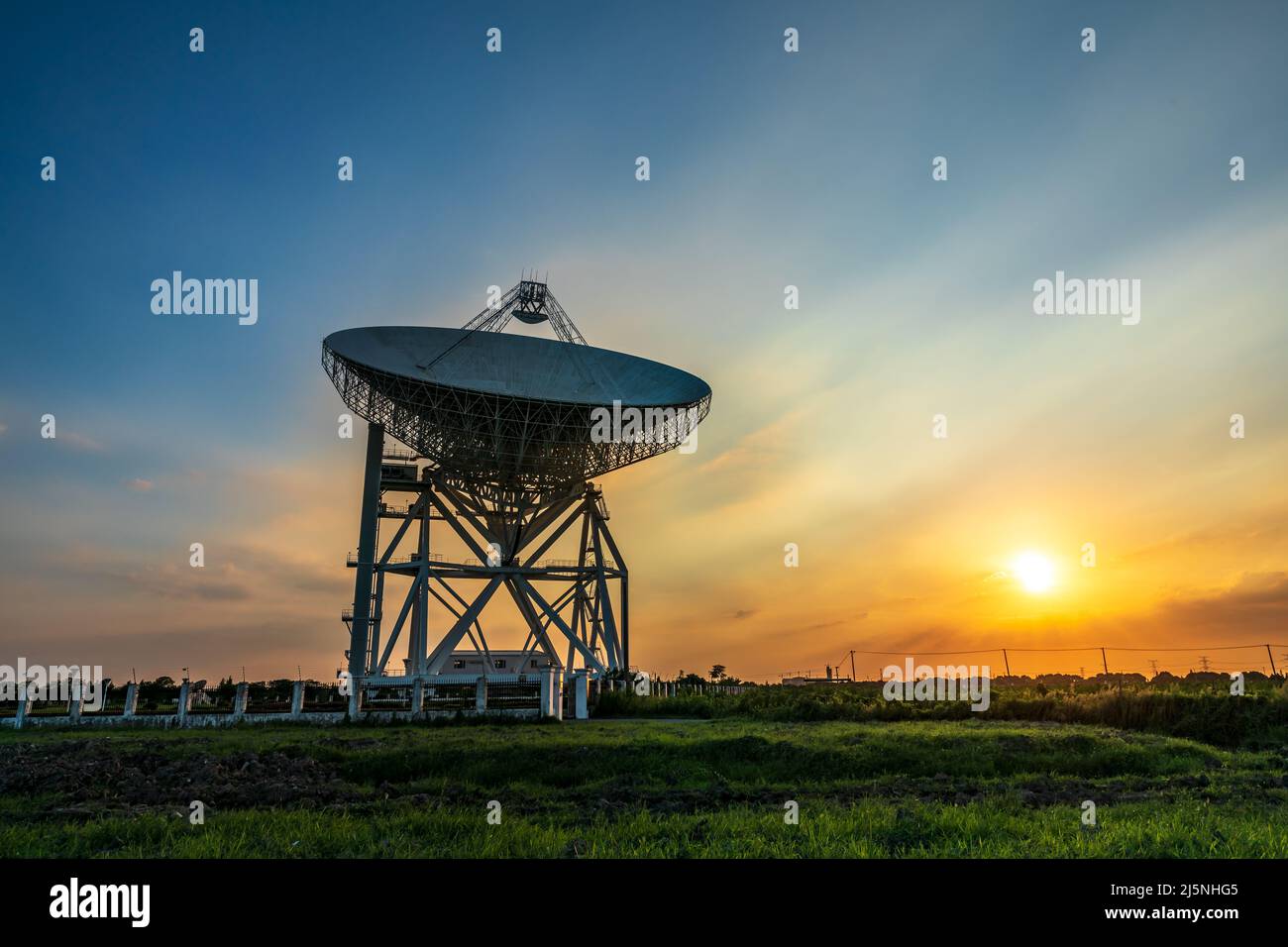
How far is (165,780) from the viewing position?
12.2 m

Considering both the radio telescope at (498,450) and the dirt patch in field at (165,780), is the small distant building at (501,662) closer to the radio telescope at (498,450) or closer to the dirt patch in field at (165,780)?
the radio telescope at (498,450)

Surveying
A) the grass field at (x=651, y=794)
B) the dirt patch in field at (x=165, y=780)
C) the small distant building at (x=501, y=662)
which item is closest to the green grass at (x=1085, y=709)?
the grass field at (x=651, y=794)

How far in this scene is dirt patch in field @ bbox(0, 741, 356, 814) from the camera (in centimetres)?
1058

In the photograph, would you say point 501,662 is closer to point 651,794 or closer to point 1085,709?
point 1085,709

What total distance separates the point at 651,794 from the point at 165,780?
6.99 meters

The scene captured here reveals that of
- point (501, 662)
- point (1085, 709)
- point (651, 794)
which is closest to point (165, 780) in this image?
point (651, 794)

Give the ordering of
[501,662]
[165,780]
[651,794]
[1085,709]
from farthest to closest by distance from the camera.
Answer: [501,662] < [1085,709] < [165,780] < [651,794]

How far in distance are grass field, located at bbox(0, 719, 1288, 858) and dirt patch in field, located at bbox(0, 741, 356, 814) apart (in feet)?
0.17

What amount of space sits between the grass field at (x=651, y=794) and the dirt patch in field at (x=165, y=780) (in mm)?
52

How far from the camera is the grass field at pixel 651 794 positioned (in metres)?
7.16

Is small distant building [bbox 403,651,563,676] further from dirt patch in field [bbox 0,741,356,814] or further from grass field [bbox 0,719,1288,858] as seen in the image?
dirt patch in field [bbox 0,741,356,814]

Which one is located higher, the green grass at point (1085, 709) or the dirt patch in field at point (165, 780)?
the dirt patch in field at point (165, 780)
